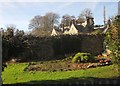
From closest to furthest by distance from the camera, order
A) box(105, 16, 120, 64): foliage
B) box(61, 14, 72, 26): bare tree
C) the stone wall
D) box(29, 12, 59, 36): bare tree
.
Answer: box(105, 16, 120, 64): foliage < the stone wall < box(29, 12, 59, 36): bare tree < box(61, 14, 72, 26): bare tree

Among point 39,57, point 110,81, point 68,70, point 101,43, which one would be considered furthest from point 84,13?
point 110,81

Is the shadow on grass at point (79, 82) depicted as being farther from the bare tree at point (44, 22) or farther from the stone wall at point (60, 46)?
the bare tree at point (44, 22)

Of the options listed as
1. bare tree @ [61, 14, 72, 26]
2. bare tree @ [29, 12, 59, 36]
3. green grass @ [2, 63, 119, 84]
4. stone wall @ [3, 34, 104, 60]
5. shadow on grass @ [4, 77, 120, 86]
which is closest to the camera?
shadow on grass @ [4, 77, 120, 86]

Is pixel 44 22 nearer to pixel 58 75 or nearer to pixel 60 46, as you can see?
pixel 60 46

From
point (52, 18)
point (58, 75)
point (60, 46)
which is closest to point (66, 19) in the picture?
→ point (52, 18)

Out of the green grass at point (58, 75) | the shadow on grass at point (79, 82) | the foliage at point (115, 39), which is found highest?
the foliage at point (115, 39)

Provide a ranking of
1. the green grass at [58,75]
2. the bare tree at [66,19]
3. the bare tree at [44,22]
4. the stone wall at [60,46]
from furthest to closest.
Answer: the bare tree at [66,19] → the bare tree at [44,22] → the stone wall at [60,46] → the green grass at [58,75]

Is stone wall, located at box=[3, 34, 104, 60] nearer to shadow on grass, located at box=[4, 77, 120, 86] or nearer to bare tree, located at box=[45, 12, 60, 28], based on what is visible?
shadow on grass, located at box=[4, 77, 120, 86]

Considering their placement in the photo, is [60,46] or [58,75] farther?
[60,46]

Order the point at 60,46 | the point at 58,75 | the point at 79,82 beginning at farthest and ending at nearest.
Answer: the point at 60,46 < the point at 58,75 < the point at 79,82

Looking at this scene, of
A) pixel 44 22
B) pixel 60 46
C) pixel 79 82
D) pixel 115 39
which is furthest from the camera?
pixel 44 22

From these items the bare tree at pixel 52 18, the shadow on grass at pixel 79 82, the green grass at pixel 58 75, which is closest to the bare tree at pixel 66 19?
the bare tree at pixel 52 18

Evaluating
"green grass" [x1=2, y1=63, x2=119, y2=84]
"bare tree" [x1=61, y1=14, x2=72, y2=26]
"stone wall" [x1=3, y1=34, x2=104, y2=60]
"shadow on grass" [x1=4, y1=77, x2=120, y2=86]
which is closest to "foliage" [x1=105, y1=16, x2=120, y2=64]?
"green grass" [x1=2, y1=63, x2=119, y2=84]

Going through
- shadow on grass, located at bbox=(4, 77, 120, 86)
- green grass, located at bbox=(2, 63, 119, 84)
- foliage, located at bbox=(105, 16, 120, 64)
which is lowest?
green grass, located at bbox=(2, 63, 119, 84)
